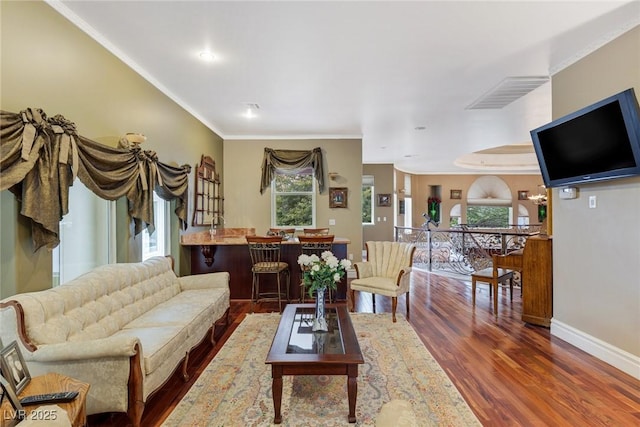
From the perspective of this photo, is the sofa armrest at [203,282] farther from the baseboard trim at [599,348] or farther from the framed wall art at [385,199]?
the framed wall art at [385,199]

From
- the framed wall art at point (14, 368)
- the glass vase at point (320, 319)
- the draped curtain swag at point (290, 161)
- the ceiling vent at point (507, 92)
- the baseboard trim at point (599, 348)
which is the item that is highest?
the ceiling vent at point (507, 92)

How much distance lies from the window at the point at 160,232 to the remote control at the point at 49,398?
8.44 ft

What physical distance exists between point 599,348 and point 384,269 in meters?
2.29

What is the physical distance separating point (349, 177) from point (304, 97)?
2366 millimetres

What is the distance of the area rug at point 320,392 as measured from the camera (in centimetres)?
208

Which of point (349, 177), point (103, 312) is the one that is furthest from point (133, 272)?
point (349, 177)

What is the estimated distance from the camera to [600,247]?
9.65 feet

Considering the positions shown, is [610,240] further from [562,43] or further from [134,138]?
[134,138]

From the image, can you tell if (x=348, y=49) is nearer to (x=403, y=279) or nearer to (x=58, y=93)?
(x=58, y=93)

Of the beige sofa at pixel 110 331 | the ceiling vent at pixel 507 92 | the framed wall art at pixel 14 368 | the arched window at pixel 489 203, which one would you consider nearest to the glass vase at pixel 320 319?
the beige sofa at pixel 110 331

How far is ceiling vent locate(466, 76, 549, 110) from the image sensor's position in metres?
3.63

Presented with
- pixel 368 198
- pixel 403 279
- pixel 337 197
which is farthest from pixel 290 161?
pixel 368 198

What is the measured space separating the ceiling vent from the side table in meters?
4.63

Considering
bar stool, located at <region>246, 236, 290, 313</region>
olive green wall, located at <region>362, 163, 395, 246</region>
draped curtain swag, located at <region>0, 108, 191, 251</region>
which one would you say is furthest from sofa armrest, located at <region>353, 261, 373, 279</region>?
olive green wall, located at <region>362, 163, 395, 246</region>
